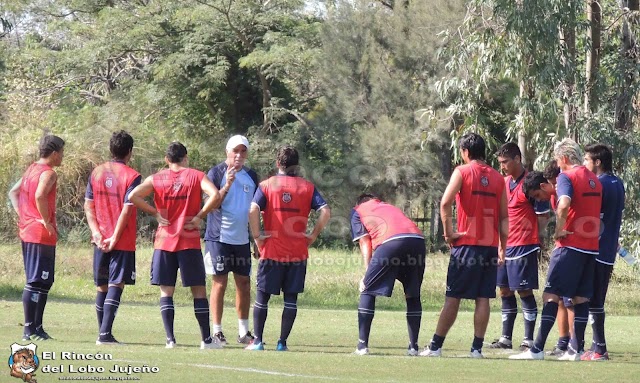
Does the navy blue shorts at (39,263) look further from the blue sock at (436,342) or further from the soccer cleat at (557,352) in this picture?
the soccer cleat at (557,352)

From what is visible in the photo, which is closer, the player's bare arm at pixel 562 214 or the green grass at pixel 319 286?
the player's bare arm at pixel 562 214

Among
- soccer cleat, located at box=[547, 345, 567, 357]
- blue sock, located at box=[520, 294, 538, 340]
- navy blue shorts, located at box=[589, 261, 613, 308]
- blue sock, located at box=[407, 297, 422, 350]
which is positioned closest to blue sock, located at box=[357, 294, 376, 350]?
blue sock, located at box=[407, 297, 422, 350]

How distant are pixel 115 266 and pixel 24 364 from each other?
286cm

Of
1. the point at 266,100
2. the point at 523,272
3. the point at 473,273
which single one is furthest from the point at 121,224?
the point at 266,100

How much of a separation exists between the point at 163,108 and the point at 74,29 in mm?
4980

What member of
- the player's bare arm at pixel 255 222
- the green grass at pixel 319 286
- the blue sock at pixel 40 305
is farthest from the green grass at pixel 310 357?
the green grass at pixel 319 286

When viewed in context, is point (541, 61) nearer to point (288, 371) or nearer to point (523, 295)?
point (523, 295)

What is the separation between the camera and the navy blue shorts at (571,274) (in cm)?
1116

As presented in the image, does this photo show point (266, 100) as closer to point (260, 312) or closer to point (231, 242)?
point (231, 242)

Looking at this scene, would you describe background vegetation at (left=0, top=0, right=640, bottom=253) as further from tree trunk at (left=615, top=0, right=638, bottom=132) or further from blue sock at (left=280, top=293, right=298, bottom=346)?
blue sock at (left=280, top=293, right=298, bottom=346)

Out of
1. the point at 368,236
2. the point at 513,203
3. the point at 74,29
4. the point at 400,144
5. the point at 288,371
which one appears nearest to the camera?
the point at 288,371

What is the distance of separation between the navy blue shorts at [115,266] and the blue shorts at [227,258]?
2.98 feet

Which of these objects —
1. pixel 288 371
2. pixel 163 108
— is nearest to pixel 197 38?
pixel 163 108

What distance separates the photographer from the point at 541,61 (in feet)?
65.2
